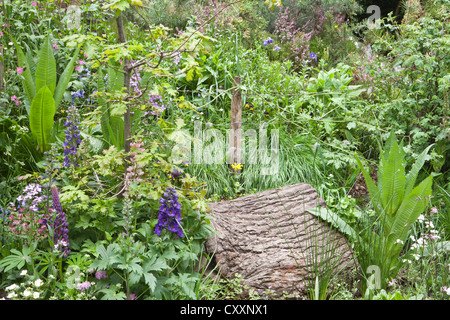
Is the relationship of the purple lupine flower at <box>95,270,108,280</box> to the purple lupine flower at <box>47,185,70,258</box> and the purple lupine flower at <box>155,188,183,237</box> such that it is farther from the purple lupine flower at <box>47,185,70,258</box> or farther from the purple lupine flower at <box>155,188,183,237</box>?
the purple lupine flower at <box>155,188,183,237</box>

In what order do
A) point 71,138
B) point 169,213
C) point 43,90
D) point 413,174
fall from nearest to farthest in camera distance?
point 169,213 → point 71,138 → point 413,174 → point 43,90

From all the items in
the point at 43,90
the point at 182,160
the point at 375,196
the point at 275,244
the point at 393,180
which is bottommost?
the point at 275,244

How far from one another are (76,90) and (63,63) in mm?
556

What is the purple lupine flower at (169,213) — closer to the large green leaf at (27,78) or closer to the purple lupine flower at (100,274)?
the purple lupine flower at (100,274)

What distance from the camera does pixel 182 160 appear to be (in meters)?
2.76

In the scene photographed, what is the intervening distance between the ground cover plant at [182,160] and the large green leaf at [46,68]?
0.01 meters

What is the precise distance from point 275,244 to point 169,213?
0.87 meters

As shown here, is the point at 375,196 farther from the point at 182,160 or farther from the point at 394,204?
the point at 182,160

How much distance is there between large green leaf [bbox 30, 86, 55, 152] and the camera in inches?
124

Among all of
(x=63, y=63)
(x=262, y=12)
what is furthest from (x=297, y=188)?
(x=262, y=12)

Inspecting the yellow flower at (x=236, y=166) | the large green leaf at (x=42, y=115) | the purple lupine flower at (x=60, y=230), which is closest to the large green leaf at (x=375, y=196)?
the yellow flower at (x=236, y=166)

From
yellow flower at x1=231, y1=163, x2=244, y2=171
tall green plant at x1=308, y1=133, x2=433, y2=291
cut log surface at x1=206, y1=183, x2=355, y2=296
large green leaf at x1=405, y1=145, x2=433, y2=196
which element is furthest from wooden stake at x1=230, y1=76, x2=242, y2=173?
large green leaf at x1=405, y1=145, x2=433, y2=196

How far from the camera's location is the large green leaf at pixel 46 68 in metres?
3.39

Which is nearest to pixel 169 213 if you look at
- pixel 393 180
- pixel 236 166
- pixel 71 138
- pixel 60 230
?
pixel 60 230
